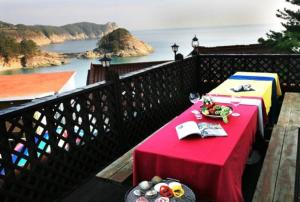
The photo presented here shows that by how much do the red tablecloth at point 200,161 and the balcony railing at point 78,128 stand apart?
0.96 metres

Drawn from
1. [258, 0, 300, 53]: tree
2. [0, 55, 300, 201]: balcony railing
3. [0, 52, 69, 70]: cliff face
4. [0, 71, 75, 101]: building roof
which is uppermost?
[258, 0, 300, 53]: tree

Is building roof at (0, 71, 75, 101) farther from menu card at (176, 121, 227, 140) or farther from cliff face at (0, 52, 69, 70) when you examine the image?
cliff face at (0, 52, 69, 70)

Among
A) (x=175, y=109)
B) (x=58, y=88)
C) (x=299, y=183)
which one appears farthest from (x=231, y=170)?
(x=58, y=88)

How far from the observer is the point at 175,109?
5664mm

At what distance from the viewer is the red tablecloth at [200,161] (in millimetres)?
2117

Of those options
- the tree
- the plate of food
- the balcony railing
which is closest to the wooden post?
the balcony railing

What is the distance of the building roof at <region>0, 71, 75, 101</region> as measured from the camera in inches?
449

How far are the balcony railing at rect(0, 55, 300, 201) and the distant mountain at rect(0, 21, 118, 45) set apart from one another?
2645 inches

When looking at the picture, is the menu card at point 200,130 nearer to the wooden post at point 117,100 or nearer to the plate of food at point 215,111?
the plate of food at point 215,111

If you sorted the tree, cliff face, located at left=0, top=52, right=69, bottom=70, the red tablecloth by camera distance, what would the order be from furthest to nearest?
cliff face, located at left=0, top=52, right=69, bottom=70 < the tree < the red tablecloth

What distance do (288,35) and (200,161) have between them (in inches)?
608

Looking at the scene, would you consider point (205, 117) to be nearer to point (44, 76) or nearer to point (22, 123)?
point (22, 123)

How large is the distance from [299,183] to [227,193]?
98 cm

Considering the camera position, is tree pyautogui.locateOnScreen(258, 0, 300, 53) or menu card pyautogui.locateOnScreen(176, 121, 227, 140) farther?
tree pyautogui.locateOnScreen(258, 0, 300, 53)
